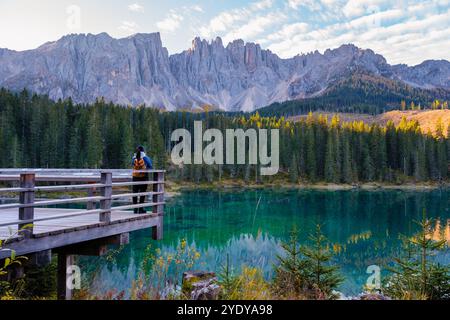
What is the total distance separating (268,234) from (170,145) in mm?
83420

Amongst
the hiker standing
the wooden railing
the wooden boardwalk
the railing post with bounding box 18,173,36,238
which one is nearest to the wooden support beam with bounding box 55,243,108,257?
the wooden boardwalk

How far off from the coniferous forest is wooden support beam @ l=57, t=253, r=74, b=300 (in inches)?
2509

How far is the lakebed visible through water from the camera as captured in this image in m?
22.0

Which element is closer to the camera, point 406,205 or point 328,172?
point 406,205

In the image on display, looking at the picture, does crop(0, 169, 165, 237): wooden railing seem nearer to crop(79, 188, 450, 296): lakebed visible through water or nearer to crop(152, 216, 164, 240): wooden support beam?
crop(152, 216, 164, 240): wooden support beam

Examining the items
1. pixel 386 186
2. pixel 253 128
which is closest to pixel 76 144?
pixel 253 128

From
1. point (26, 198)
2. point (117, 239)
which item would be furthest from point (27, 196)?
point (117, 239)

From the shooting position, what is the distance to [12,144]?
64875 mm

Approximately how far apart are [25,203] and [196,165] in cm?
8655

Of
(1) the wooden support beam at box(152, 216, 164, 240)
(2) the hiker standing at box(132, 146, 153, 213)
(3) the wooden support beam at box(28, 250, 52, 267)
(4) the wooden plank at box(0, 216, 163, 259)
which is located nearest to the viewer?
(4) the wooden plank at box(0, 216, 163, 259)

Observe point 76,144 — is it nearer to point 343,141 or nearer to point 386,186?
point 343,141

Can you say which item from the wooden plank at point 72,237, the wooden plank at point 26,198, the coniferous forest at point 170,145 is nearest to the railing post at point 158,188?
the wooden plank at point 72,237

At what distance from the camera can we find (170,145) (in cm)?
11512

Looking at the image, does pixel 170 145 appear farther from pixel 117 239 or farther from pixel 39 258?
pixel 39 258
